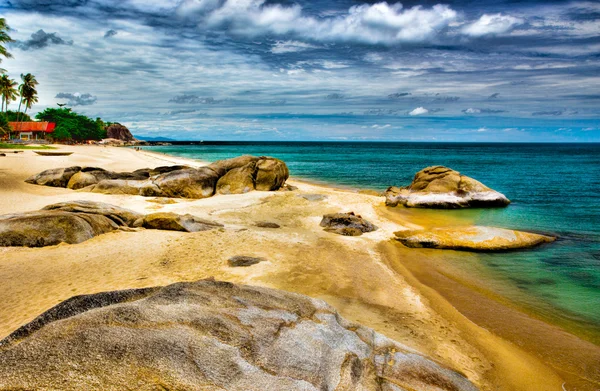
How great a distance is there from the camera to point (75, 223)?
13461 millimetres

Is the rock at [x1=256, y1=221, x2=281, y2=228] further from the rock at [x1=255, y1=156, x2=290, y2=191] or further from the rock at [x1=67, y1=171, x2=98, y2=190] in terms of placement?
the rock at [x1=67, y1=171, x2=98, y2=190]

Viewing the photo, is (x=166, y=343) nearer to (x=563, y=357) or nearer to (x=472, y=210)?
(x=563, y=357)

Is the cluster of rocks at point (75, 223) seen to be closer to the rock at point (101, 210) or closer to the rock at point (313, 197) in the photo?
the rock at point (101, 210)

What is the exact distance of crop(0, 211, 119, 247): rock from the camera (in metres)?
12.2

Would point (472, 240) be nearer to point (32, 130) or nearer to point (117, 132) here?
point (32, 130)

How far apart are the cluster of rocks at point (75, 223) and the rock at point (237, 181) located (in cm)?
1069

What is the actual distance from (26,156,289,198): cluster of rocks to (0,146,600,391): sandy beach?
660 cm

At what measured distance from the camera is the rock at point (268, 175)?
2875cm

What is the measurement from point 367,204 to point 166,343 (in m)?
22.0

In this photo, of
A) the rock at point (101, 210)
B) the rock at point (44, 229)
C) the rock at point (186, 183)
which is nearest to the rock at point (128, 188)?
the rock at point (186, 183)

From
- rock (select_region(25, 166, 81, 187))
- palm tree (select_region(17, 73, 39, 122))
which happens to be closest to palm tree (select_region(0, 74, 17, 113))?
palm tree (select_region(17, 73, 39, 122))

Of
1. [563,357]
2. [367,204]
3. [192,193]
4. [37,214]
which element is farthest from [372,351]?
[192,193]

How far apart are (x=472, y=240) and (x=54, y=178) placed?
94.6 feet

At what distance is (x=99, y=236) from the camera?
46.1ft
